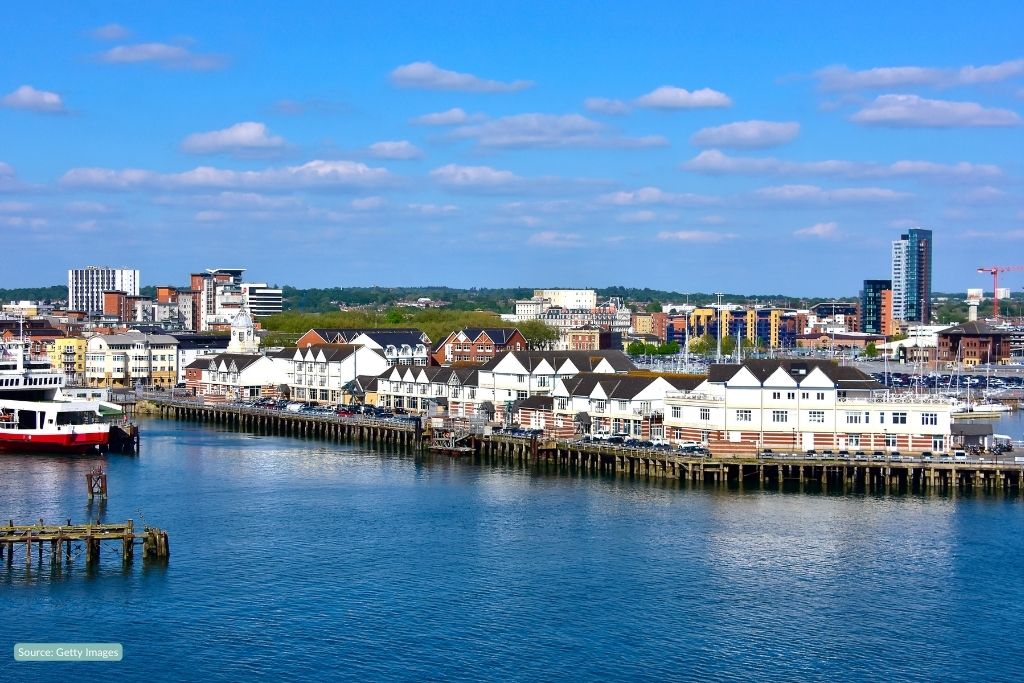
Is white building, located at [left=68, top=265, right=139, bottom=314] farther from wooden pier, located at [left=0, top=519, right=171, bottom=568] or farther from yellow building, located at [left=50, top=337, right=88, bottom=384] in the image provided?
wooden pier, located at [left=0, top=519, right=171, bottom=568]

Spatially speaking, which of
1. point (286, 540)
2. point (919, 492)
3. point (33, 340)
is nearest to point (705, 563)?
point (286, 540)

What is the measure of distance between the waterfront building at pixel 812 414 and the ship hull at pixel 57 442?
883 inches

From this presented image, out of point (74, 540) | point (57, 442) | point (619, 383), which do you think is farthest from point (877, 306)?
point (74, 540)

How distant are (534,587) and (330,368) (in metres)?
43.8

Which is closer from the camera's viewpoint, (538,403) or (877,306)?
(538,403)

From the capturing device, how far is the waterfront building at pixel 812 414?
43.5 m

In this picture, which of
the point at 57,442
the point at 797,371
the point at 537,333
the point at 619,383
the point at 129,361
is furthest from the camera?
the point at 537,333

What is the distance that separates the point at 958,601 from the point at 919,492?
13946mm

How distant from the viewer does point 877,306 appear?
170500 mm

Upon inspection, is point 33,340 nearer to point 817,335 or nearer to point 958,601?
point 958,601

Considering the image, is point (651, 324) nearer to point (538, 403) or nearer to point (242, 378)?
point (242, 378)

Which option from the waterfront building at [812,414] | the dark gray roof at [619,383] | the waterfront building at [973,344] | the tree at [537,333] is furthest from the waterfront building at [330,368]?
the waterfront building at [973,344]

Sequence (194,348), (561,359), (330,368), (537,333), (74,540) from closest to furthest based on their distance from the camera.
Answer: (74,540) → (561,359) → (330,368) → (194,348) → (537,333)

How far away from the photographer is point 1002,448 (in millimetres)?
46125
